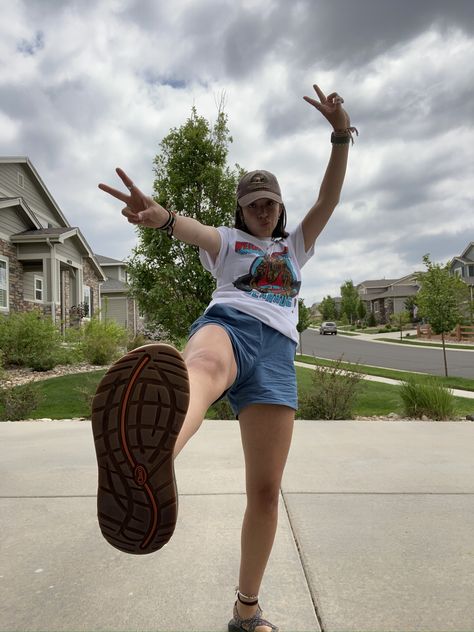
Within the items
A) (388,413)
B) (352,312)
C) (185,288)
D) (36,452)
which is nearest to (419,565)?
A: (36,452)

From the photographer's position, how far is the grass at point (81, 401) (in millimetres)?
7590

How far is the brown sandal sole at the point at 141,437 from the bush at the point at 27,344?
11420mm

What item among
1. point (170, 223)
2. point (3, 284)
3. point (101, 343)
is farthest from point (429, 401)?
point (3, 284)

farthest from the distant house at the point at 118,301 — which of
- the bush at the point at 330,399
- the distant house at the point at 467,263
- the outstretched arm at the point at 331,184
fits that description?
the distant house at the point at 467,263

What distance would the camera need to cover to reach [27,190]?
20.0 meters

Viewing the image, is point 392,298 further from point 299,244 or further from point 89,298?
point 299,244

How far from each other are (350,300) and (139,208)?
6711 cm

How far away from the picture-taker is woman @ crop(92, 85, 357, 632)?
122cm

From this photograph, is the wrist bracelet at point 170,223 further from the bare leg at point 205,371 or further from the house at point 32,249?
the house at point 32,249

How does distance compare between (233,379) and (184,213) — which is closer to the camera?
(233,379)

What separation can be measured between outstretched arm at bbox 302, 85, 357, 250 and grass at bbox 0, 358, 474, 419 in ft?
16.7

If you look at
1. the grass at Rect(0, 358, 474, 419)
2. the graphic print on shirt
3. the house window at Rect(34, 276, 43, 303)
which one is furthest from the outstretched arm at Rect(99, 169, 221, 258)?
the house window at Rect(34, 276, 43, 303)

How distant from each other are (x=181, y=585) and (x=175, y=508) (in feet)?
3.89

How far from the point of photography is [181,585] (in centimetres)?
220
